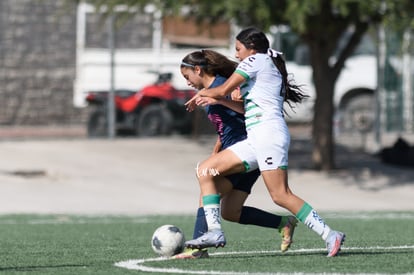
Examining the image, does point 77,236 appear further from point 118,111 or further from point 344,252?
point 118,111

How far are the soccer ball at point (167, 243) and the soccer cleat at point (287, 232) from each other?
31.1 inches

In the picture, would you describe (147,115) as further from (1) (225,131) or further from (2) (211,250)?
(1) (225,131)

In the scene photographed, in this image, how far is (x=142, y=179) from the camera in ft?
77.7

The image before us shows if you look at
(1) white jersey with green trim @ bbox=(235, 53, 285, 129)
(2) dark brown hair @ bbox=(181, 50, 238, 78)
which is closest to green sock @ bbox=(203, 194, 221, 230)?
(1) white jersey with green trim @ bbox=(235, 53, 285, 129)

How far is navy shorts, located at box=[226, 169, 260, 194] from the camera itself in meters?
9.80

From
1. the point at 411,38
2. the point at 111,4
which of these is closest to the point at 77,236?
the point at 111,4

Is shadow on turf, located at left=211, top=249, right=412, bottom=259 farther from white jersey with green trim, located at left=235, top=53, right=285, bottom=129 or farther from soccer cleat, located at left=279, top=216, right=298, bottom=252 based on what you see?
white jersey with green trim, located at left=235, top=53, right=285, bottom=129

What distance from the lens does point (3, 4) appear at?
32.8m

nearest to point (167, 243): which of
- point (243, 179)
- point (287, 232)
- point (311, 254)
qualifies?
point (243, 179)

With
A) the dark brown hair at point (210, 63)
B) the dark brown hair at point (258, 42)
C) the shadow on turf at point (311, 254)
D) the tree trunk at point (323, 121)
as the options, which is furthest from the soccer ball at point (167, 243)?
the tree trunk at point (323, 121)

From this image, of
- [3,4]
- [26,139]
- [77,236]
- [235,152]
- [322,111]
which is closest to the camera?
[235,152]

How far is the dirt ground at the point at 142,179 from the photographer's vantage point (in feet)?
70.7

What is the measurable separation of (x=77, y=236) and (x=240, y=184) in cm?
381

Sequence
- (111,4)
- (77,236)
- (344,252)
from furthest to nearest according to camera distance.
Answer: (111,4) < (77,236) < (344,252)
